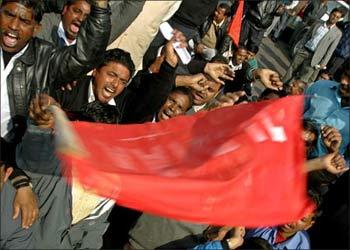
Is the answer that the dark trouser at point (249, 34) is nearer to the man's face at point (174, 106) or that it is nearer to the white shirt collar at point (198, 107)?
the white shirt collar at point (198, 107)

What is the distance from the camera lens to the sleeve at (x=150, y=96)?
3547 millimetres

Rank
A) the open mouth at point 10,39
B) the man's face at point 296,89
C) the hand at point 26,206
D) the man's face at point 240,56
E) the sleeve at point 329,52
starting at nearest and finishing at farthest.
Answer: the hand at point 26,206 → the open mouth at point 10,39 → the man's face at point 296,89 → the man's face at point 240,56 → the sleeve at point 329,52

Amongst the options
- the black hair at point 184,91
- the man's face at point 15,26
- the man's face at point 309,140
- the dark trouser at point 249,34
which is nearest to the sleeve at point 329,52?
the dark trouser at point 249,34

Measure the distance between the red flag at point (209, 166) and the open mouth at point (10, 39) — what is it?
1.93ft

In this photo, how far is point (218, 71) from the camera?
4.12 m

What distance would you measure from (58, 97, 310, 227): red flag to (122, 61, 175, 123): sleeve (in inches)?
18.9

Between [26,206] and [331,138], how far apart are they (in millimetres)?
2336

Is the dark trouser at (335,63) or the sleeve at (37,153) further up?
the sleeve at (37,153)

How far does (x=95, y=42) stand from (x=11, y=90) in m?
0.51

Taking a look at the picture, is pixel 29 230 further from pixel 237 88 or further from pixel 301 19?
pixel 301 19

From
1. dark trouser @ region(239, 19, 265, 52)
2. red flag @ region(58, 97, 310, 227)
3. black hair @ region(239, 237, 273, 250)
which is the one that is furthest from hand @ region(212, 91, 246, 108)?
dark trouser @ region(239, 19, 265, 52)

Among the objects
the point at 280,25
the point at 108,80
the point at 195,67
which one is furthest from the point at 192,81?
the point at 280,25

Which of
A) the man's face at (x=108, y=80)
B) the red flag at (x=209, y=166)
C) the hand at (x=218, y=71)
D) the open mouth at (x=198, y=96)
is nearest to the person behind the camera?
the red flag at (x=209, y=166)

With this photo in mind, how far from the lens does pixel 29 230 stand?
2.62 metres
